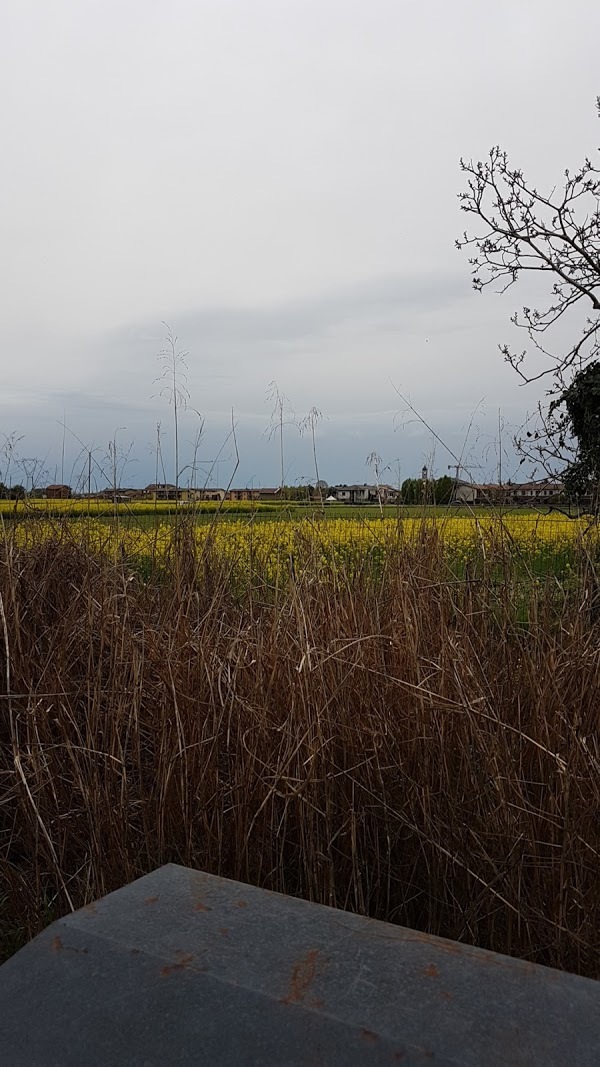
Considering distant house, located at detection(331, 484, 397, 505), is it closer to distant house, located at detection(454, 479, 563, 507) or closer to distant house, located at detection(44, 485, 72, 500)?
distant house, located at detection(454, 479, 563, 507)

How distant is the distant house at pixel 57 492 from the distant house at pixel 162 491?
2.24 feet

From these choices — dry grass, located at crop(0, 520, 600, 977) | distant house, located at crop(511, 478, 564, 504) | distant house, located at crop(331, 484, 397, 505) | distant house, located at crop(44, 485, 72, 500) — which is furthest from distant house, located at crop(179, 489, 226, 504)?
distant house, located at crop(511, 478, 564, 504)

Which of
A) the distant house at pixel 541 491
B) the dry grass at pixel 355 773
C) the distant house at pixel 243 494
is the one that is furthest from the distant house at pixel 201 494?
the distant house at pixel 541 491

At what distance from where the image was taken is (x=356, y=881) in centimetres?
221

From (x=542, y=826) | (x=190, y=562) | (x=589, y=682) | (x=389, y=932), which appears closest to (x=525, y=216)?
(x=190, y=562)

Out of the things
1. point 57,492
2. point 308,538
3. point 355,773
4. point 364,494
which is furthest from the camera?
point 57,492

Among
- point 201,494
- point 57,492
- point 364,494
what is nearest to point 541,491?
point 364,494

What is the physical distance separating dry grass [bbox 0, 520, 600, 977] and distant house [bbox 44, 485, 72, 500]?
2.12 m

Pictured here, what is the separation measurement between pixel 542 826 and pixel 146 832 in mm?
1063

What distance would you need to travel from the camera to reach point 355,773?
95.6 inches

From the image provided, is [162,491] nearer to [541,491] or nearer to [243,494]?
[243,494]

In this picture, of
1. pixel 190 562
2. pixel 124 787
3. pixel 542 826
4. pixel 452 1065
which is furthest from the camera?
pixel 190 562

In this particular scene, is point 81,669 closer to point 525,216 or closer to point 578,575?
point 578,575

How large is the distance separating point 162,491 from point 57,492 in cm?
96
